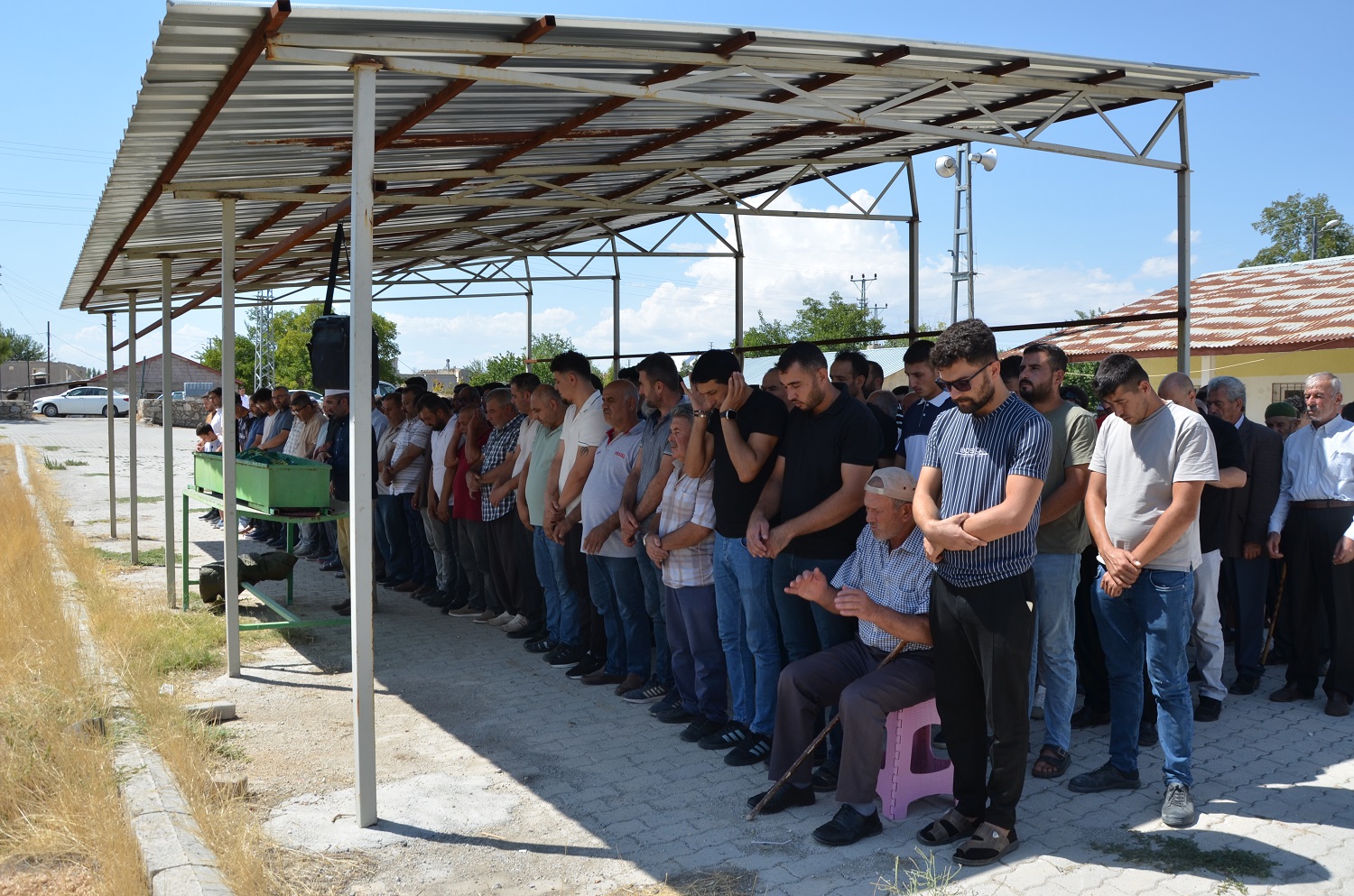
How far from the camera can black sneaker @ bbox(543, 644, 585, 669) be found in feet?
22.8

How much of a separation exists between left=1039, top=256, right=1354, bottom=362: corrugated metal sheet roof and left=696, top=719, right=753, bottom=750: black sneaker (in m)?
5.84

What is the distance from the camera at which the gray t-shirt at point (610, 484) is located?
20.4 ft

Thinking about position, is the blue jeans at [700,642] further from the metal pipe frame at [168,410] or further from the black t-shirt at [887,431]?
the metal pipe frame at [168,410]

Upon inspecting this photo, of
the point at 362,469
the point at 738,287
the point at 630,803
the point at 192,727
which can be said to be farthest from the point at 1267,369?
the point at 192,727

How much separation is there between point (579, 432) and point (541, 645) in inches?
64.9

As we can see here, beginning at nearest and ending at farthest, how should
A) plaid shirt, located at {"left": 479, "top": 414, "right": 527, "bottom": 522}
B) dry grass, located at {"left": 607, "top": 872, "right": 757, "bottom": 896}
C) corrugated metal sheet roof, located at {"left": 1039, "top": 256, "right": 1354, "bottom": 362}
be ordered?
dry grass, located at {"left": 607, "top": 872, "right": 757, "bottom": 896}
plaid shirt, located at {"left": 479, "top": 414, "right": 527, "bottom": 522}
corrugated metal sheet roof, located at {"left": 1039, "top": 256, "right": 1354, "bottom": 362}

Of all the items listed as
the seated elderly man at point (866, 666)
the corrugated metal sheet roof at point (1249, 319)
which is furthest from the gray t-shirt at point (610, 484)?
the corrugated metal sheet roof at point (1249, 319)

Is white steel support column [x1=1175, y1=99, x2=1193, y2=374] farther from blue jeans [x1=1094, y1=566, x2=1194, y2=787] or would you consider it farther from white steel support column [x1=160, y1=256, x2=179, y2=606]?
white steel support column [x1=160, y1=256, x2=179, y2=606]

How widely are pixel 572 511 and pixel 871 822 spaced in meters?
2.95

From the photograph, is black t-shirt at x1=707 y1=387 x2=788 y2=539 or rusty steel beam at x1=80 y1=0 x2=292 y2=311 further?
black t-shirt at x1=707 y1=387 x2=788 y2=539

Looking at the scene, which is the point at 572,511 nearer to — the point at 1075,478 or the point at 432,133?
the point at 432,133

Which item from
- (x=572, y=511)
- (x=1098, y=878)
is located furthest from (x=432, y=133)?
(x=1098, y=878)

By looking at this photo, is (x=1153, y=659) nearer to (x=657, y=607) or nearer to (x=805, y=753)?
(x=805, y=753)

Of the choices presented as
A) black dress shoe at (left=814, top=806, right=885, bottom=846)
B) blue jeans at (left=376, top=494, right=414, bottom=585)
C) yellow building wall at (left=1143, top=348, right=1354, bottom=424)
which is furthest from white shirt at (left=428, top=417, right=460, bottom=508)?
yellow building wall at (left=1143, top=348, right=1354, bottom=424)
